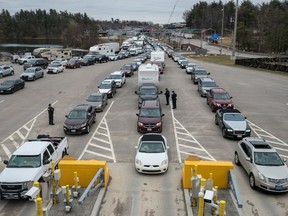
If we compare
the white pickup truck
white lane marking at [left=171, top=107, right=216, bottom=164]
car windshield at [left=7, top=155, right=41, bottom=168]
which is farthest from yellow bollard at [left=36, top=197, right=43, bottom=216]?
white lane marking at [left=171, top=107, right=216, bottom=164]

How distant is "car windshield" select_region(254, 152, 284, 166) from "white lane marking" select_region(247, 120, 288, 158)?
156 inches

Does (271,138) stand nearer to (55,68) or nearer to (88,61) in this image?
(55,68)

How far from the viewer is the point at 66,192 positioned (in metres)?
12.4

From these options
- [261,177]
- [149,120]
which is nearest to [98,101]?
[149,120]

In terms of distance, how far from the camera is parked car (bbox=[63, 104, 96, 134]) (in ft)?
71.5

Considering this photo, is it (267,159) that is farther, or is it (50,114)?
(50,114)

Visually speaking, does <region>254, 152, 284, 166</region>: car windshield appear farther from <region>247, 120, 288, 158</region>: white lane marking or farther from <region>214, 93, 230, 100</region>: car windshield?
<region>214, 93, 230, 100</region>: car windshield

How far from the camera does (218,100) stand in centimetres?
2764

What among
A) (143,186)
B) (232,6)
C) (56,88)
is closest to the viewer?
(143,186)

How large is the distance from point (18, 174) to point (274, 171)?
10103 millimetres

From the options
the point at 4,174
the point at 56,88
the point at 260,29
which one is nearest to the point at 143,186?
the point at 4,174

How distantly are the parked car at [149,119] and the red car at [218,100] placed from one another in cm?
564

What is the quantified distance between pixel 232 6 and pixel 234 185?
19416 cm

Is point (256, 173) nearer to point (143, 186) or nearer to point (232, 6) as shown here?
point (143, 186)
